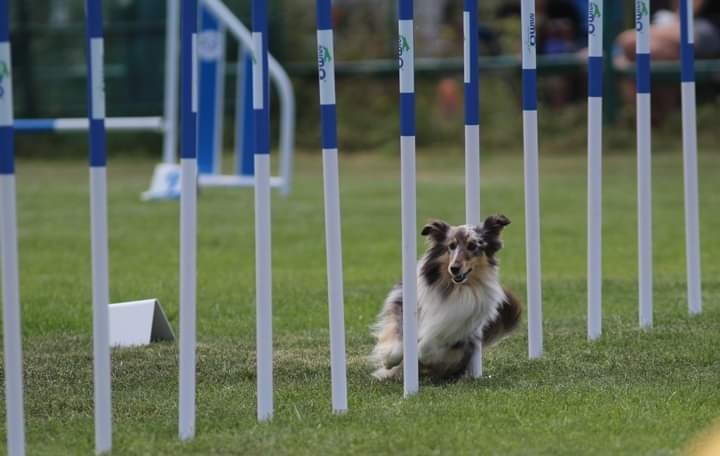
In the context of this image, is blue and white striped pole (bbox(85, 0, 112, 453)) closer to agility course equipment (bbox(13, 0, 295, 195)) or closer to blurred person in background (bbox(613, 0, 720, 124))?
agility course equipment (bbox(13, 0, 295, 195))

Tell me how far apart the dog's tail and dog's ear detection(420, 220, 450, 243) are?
1.88ft

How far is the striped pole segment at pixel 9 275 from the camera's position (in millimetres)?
4801

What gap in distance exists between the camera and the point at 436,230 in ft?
21.7

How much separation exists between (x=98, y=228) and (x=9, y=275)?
1.09ft

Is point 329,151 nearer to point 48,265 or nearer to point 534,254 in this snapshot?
point 534,254

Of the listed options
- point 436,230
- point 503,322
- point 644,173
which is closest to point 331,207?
point 436,230

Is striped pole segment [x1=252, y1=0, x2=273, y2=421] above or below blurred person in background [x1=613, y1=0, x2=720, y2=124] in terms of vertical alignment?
below

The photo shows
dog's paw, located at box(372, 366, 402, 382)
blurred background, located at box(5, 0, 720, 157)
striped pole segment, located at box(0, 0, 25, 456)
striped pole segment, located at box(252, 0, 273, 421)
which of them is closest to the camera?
striped pole segment, located at box(0, 0, 25, 456)

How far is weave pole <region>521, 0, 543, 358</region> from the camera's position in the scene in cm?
706

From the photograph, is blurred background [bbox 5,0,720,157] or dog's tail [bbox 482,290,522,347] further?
blurred background [bbox 5,0,720,157]

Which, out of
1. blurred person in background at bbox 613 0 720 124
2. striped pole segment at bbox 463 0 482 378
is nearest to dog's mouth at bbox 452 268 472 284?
striped pole segment at bbox 463 0 482 378

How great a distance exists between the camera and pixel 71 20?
77.7 feet

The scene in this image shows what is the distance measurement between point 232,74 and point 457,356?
17451 mm

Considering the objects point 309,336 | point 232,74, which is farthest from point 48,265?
point 232,74
